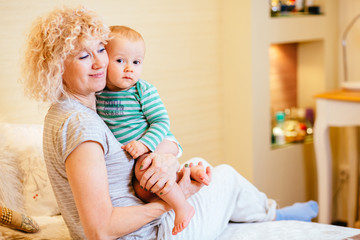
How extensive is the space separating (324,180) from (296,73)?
0.75 m

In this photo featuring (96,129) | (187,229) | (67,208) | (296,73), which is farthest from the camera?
(296,73)

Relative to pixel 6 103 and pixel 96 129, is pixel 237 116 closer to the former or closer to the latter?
pixel 6 103

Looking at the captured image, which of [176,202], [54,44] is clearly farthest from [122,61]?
[176,202]

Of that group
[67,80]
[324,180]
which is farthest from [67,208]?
[324,180]

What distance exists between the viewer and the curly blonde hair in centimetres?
127

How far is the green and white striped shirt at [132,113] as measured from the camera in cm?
143

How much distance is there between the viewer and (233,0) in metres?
2.70

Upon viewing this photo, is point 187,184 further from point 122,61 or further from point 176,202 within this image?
point 122,61

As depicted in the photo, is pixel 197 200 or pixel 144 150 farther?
pixel 197 200

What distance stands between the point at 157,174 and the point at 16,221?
0.44 meters

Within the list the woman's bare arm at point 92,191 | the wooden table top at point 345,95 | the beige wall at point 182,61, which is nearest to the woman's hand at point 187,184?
the woman's bare arm at point 92,191

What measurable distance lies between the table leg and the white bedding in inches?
45.0

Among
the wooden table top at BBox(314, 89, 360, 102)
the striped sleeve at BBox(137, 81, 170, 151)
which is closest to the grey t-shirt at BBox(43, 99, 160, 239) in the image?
the striped sleeve at BBox(137, 81, 170, 151)

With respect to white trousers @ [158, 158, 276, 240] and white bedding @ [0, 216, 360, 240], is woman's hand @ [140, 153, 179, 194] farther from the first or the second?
white bedding @ [0, 216, 360, 240]
